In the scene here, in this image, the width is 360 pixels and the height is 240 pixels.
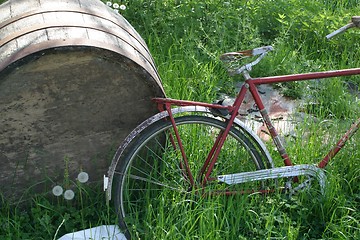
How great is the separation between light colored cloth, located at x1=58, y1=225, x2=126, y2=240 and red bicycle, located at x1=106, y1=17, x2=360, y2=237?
0.06m

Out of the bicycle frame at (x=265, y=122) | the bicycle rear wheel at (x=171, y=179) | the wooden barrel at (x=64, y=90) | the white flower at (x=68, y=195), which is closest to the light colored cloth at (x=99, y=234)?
the bicycle rear wheel at (x=171, y=179)

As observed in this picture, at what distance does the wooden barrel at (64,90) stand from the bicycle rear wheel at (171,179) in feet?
0.75

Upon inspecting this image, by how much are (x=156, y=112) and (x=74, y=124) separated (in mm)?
517

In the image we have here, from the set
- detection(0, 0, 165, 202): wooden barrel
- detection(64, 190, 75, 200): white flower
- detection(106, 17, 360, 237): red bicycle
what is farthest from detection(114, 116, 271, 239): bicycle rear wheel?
detection(64, 190, 75, 200): white flower

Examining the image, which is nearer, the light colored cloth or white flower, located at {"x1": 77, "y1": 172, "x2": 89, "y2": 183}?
the light colored cloth

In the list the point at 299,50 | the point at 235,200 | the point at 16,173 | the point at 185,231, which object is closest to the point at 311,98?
the point at 299,50

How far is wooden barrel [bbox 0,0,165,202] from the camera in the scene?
362 cm

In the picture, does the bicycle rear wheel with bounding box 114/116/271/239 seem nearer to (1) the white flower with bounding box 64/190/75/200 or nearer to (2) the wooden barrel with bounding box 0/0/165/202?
(2) the wooden barrel with bounding box 0/0/165/202

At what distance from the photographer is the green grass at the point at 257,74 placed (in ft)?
12.7

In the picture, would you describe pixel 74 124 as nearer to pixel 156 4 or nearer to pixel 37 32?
pixel 37 32

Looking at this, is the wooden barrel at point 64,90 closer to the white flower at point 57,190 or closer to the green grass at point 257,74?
the white flower at point 57,190

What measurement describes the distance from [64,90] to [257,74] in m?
2.52

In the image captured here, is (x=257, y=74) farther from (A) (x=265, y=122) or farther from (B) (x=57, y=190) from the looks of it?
(B) (x=57, y=190)

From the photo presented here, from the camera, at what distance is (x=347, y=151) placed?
14.3 feet
